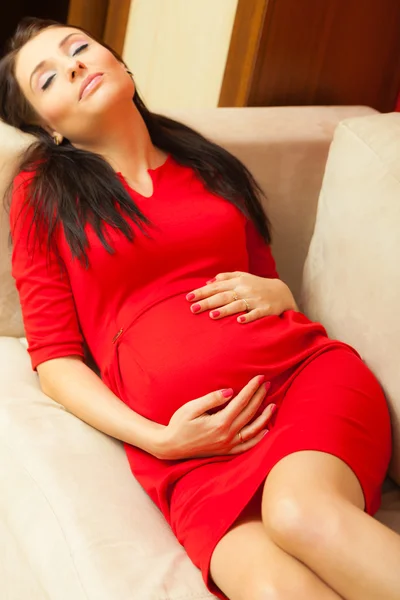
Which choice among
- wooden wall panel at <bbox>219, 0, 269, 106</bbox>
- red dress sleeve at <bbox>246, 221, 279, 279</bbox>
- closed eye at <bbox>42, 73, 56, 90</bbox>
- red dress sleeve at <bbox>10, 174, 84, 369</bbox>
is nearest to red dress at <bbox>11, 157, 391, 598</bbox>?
red dress sleeve at <bbox>10, 174, 84, 369</bbox>

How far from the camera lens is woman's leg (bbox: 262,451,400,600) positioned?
43.9 inches

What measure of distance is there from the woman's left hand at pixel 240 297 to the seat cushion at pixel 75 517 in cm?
30

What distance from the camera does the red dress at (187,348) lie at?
1.31m

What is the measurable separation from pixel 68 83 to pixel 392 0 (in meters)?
1.01

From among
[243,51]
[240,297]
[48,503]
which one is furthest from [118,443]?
[243,51]

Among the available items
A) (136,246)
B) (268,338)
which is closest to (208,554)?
(268,338)

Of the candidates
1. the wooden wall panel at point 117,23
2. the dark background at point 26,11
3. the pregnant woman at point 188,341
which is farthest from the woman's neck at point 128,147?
the dark background at point 26,11

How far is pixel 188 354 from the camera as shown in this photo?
1425mm

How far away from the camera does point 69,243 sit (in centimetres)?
149

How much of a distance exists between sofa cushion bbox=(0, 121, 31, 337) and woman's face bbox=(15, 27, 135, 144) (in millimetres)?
83

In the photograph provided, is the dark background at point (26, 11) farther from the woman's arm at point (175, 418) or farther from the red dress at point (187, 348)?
the woman's arm at point (175, 418)

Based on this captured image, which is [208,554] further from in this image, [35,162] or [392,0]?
[392,0]

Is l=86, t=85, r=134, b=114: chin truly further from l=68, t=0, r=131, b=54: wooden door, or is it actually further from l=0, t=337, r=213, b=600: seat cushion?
l=68, t=0, r=131, b=54: wooden door

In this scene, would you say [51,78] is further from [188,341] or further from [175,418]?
[175,418]
